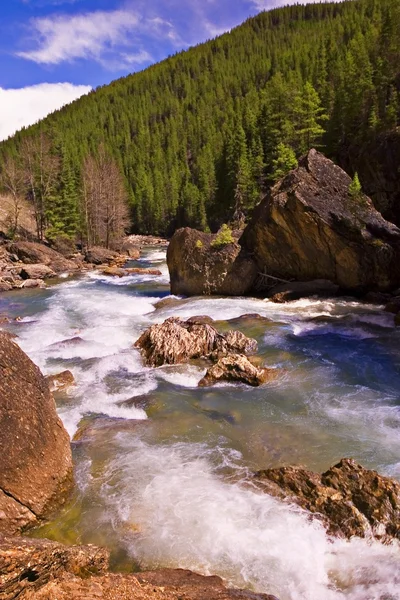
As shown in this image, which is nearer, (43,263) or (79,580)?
(79,580)

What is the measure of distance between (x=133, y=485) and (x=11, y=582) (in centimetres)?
396

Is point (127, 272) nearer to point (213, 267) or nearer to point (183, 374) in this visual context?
point (213, 267)

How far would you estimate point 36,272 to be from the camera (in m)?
35.3

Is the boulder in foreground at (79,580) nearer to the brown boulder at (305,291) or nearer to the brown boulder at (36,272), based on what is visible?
the brown boulder at (305,291)

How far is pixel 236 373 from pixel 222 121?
12675 centimetres

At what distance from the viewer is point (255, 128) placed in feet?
209

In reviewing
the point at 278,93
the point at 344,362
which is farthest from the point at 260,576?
the point at 278,93

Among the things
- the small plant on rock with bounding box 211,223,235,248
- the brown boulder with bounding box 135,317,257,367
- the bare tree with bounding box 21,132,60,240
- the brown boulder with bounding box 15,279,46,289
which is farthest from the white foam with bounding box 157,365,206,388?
the bare tree with bounding box 21,132,60,240

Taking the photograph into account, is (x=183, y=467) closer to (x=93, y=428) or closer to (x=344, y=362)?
(x=93, y=428)

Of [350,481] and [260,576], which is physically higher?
[350,481]

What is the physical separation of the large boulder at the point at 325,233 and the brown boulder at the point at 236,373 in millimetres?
11939

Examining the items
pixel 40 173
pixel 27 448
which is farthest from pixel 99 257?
pixel 27 448

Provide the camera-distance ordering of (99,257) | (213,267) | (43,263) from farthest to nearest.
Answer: (99,257), (43,263), (213,267)

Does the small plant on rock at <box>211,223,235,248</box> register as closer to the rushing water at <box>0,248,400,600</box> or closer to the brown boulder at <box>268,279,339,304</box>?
the brown boulder at <box>268,279,339,304</box>
